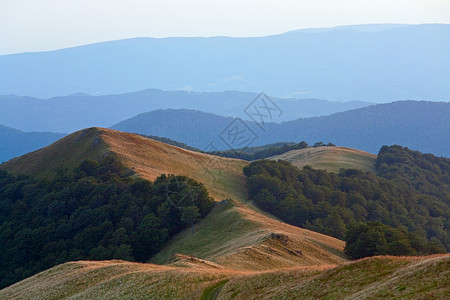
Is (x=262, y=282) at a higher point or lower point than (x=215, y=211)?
lower

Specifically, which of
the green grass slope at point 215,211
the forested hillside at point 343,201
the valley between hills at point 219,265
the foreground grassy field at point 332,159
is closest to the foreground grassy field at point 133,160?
the green grass slope at point 215,211

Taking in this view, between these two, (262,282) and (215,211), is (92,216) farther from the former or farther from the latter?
(262,282)

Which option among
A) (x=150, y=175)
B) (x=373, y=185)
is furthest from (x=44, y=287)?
(x=373, y=185)

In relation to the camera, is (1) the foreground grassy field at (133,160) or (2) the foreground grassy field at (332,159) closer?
(1) the foreground grassy field at (133,160)

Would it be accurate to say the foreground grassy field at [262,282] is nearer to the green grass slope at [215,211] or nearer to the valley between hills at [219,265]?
the valley between hills at [219,265]

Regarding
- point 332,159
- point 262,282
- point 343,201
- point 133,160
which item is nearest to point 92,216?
point 133,160
